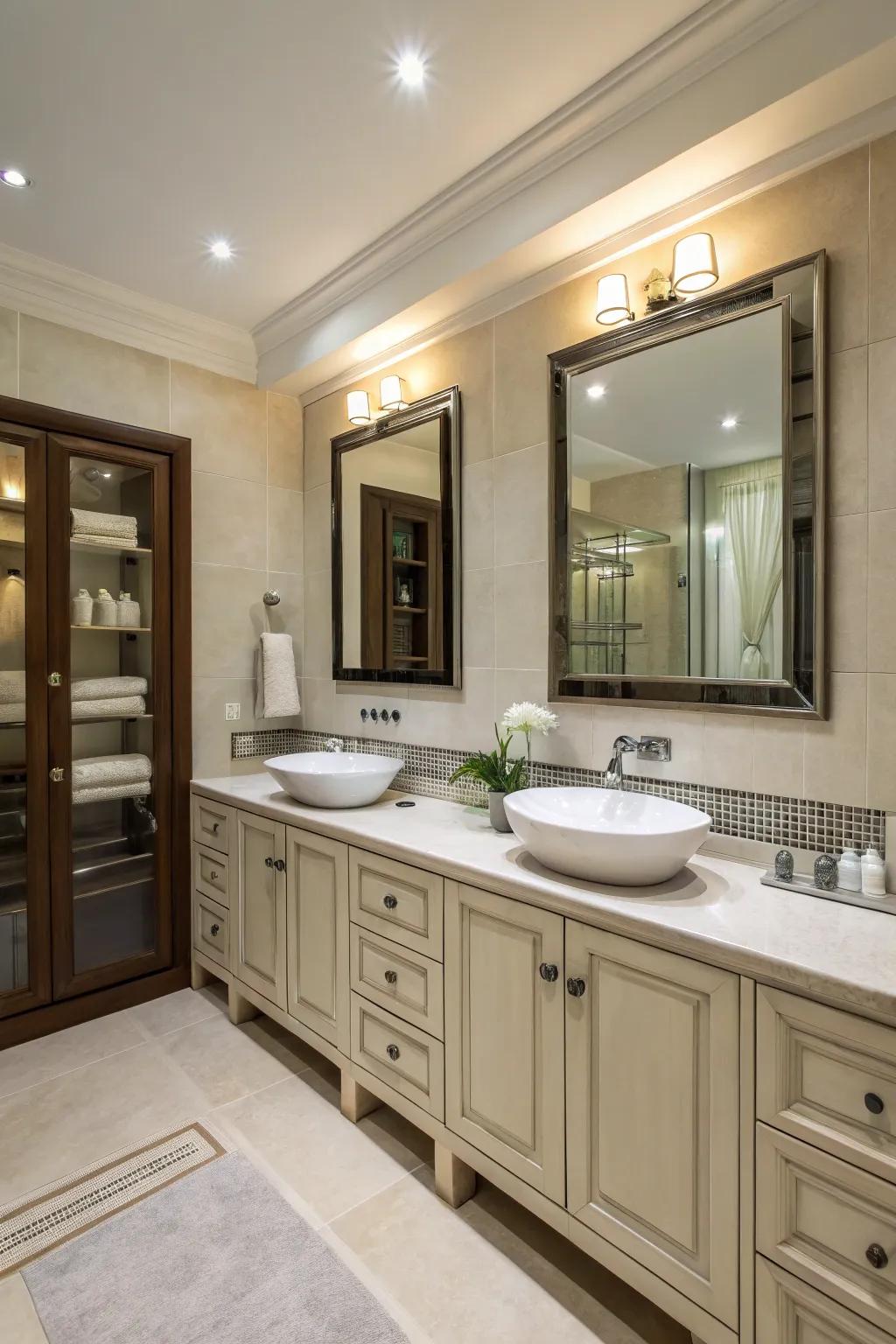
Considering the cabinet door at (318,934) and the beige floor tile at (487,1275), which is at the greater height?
the cabinet door at (318,934)

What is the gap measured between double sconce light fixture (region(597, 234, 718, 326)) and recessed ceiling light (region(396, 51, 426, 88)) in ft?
2.15

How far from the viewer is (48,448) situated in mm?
2527

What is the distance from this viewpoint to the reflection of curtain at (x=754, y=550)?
167 cm

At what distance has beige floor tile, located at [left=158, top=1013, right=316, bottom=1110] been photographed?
2.23m

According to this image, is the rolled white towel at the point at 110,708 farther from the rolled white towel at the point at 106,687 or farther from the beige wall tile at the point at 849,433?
the beige wall tile at the point at 849,433

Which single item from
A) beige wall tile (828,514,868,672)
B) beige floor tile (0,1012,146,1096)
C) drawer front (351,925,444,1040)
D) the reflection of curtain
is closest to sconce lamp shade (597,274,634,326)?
the reflection of curtain

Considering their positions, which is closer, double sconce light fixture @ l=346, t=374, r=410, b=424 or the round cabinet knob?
the round cabinet knob

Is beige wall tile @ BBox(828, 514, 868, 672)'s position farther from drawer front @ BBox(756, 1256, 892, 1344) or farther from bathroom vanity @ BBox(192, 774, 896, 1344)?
drawer front @ BBox(756, 1256, 892, 1344)

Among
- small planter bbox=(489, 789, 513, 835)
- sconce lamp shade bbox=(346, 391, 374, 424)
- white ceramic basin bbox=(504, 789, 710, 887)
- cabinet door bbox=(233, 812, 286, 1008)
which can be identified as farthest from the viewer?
sconce lamp shade bbox=(346, 391, 374, 424)

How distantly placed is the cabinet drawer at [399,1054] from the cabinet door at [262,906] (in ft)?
1.42

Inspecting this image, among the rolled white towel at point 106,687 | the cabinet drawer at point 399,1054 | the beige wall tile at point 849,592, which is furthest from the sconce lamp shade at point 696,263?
the rolled white towel at point 106,687

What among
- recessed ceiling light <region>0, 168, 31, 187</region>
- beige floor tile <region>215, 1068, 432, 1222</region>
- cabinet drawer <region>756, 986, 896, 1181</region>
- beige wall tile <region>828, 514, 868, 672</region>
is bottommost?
beige floor tile <region>215, 1068, 432, 1222</region>

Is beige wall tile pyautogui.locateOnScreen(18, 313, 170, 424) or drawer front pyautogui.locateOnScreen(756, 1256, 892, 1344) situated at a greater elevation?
beige wall tile pyautogui.locateOnScreen(18, 313, 170, 424)

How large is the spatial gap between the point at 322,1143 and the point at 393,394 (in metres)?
2.50
